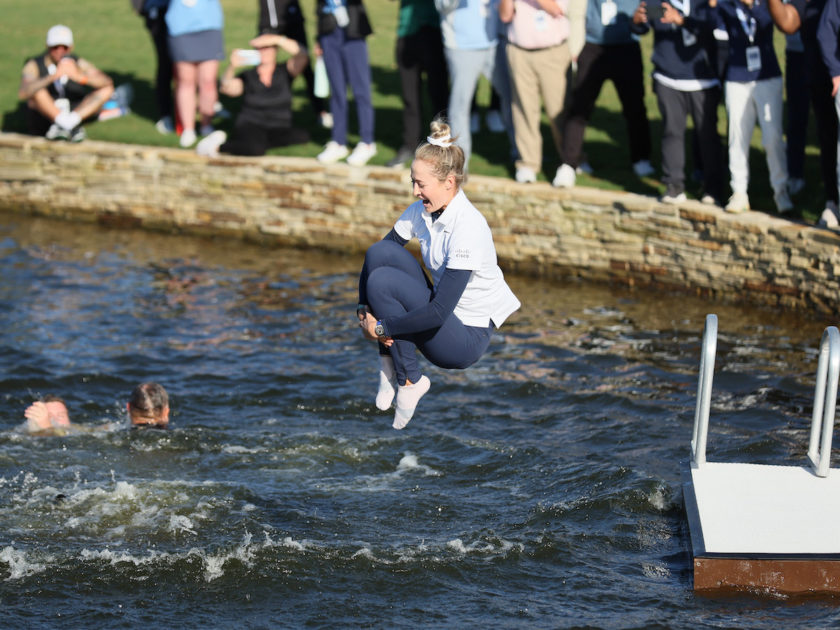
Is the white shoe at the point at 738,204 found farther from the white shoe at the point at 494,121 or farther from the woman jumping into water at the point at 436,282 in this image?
the woman jumping into water at the point at 436,282

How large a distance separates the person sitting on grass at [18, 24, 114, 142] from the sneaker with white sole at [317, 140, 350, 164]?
3.97m

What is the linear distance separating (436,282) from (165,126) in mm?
11157

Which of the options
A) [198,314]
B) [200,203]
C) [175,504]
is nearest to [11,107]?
[200,203]

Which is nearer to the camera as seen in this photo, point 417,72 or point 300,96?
point 417,72

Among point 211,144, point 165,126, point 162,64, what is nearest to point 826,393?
point 211,144

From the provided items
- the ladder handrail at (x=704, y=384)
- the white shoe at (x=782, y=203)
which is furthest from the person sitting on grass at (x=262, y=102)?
the ladder handrail at (x=704, y=384)

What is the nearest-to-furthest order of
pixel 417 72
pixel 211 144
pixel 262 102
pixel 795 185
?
pixel 795 185 → pixel 417 72 → pixel 262 102 → pixel 211 144

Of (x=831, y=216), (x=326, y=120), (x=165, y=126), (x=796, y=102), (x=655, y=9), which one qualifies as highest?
(x=655, y=9)

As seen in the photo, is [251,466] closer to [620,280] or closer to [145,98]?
[620,280]

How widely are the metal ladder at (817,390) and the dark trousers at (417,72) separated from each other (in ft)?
24.3

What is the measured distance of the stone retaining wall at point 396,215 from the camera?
1286 cm

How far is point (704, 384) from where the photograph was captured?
7.81 m

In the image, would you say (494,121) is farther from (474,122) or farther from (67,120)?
(67,120)

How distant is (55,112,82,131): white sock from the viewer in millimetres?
17031
